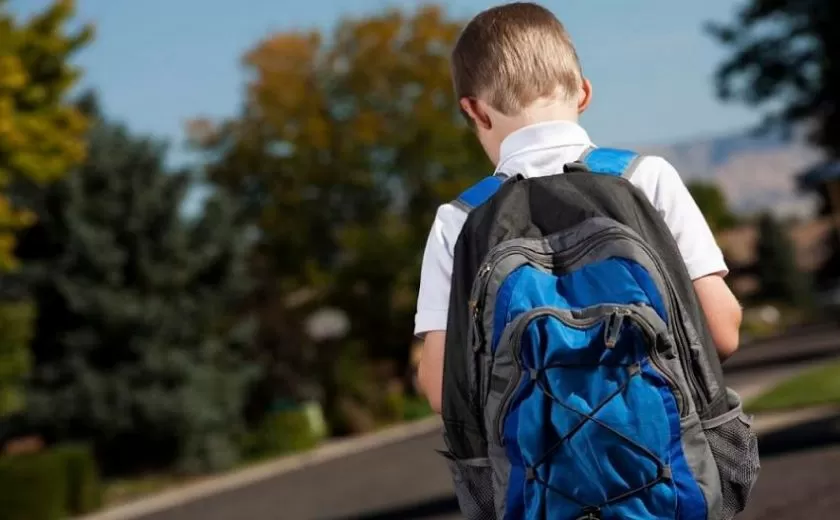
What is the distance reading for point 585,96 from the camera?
288cm

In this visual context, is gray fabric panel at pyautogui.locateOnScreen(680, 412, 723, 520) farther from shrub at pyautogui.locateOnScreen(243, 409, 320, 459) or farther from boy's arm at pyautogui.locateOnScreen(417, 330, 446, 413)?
shrub at pyautogui.locateOnScreen(243, 409, 320, 459)

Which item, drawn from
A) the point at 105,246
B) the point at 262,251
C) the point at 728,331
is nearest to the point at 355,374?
the point at 105,246

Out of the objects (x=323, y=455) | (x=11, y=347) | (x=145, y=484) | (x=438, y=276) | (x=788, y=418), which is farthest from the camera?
(x=323, y=455)

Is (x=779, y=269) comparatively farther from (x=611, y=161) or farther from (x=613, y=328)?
(x=613, y=328)

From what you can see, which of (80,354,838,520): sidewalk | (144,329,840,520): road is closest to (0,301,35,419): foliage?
(80,354,838,520): sidewalk

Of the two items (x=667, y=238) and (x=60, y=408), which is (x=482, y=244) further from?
(x=60, y=408)

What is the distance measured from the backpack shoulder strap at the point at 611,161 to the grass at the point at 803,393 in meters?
14.2

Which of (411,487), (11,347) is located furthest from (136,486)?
(411,487)

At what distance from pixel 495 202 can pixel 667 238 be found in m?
0.33

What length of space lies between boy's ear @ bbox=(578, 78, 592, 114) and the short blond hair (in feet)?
0.15

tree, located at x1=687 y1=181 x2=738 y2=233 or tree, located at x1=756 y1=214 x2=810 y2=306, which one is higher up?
tree, located at x1=687 y1=181 x2=738 y2=233

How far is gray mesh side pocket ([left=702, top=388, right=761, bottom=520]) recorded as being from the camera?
2578mm

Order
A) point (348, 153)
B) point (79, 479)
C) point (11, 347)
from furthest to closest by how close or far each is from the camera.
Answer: point (348, 153)
point (79, 479)
point (11, 347)

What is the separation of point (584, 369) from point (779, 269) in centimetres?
7498
